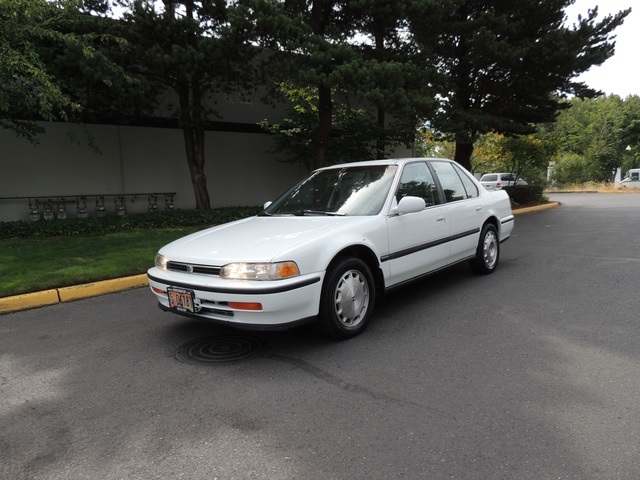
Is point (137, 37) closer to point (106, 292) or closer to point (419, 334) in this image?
point (106, 292)

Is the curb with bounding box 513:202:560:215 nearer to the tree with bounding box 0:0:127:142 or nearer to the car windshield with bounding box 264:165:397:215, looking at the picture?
the car windshield with bounding box 264:165:397:215

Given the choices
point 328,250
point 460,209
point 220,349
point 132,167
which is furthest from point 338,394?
point 132,167

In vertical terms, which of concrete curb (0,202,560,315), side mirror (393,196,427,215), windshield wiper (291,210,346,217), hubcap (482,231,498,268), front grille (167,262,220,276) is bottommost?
concrete curb (0,202,560,315)

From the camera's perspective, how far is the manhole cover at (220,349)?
3.54 meters

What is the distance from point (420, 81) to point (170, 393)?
429 inches

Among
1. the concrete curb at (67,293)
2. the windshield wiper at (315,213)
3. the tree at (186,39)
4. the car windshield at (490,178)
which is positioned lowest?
the concrete curb at (67,293)

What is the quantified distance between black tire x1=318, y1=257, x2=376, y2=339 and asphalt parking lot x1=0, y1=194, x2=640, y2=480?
157 millimetres

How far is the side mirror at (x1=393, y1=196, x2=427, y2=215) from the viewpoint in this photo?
4223mm

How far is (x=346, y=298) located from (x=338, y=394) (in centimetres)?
103

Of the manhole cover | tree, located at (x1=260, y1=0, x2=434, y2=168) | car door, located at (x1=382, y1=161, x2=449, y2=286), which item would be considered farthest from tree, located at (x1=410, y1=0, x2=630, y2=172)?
the manhole cover

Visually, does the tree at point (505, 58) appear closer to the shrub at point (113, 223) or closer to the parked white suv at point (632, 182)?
the shrub at point (113, 223)

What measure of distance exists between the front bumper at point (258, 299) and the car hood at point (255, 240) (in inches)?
7.4

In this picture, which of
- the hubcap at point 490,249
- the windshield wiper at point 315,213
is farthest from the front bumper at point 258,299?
the hubcap at point 490,249

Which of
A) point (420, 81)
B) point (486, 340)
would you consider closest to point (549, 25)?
point (420, 81)
